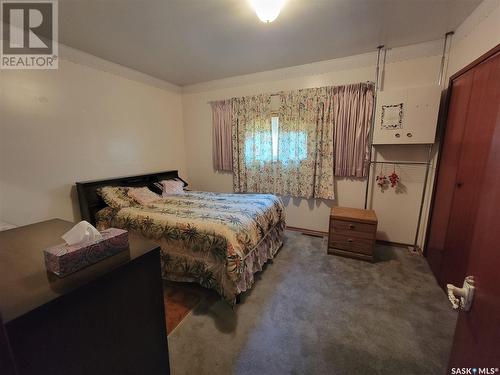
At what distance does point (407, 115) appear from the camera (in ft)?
8.35

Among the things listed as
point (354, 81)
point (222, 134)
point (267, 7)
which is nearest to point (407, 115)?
point (354, 81)

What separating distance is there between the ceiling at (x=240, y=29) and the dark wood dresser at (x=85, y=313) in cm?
211

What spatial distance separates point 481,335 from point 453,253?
6.12 ft

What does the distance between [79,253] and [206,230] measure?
4.04 feet

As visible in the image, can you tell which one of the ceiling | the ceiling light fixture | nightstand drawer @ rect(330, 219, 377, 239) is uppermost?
the ceiling

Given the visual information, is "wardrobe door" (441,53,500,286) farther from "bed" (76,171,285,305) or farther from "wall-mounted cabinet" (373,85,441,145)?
"bed" (76,171,285,305)

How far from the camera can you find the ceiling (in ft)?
6.27

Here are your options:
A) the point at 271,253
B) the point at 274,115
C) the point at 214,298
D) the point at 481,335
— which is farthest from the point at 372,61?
the point at 214,298

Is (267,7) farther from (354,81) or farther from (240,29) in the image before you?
(354,81)

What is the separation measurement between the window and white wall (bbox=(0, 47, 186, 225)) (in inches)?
67.6

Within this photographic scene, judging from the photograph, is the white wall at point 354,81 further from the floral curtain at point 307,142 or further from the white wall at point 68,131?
the white wall at point 68,131

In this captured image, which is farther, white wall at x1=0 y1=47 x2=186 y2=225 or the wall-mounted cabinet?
the wall-mounted cabinet

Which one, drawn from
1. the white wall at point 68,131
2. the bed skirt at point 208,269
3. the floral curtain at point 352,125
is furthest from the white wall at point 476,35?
the white wall at point 68,131

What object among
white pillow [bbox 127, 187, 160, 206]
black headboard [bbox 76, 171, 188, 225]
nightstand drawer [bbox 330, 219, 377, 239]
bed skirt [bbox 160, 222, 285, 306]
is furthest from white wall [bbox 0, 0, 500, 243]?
bed skirt [bbox 160, 222, 285, 306]
